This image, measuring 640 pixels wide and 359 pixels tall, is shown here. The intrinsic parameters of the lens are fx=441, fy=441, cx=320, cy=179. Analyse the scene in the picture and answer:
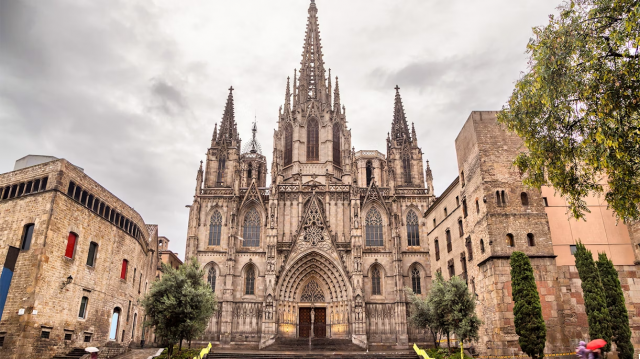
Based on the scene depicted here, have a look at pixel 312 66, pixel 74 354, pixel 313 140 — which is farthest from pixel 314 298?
pixel 312 66

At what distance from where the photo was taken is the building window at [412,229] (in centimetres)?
3962

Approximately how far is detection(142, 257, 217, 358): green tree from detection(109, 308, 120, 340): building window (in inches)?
249

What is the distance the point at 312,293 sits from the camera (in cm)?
3775

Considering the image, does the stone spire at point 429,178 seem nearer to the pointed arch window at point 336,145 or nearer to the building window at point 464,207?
the pointed arch window at point 336,145

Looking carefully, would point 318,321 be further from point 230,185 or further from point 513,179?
point 513,179

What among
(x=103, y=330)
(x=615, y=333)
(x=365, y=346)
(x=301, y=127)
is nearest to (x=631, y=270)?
(x=615, y=333)

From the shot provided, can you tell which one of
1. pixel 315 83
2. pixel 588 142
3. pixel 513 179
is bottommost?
pixel 588 142

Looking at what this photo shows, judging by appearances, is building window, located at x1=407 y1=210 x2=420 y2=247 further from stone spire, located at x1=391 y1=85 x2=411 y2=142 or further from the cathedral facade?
stone spire, located at x1=391 y1=85 x2=411 y2=142

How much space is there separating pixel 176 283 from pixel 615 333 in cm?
1943

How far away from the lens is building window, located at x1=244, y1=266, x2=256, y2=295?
37438 mm

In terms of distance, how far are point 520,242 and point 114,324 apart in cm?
2340

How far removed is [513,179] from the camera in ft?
74.6

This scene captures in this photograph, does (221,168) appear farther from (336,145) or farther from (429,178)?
(429,178)

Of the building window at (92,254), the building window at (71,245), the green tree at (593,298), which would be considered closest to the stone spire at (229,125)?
the building window at (92,254)
